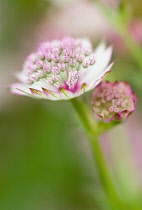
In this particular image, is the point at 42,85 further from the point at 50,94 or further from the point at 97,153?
the point at 97,153

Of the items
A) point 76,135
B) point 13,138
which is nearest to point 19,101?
point 13,138

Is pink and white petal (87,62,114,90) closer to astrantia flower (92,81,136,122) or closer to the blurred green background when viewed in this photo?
astrantia flower (92,81,136,122)

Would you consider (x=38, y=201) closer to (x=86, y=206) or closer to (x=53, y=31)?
(x=86, y=206)

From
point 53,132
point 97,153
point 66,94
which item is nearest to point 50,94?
point 66,94

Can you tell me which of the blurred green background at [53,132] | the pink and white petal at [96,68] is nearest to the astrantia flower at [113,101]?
the pink and white petal at [96,68]

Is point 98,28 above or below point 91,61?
above

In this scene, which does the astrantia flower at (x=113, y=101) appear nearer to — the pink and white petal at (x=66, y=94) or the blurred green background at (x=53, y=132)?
the pink and white petal at (x=66, y=94)
